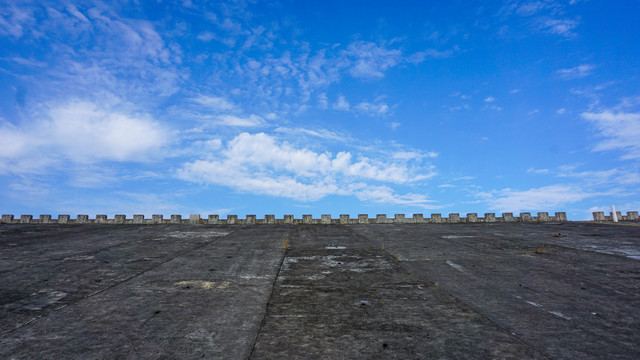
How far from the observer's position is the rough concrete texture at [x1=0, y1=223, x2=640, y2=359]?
2682mm

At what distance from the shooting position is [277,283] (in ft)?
14.7

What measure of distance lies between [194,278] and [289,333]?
2.41m

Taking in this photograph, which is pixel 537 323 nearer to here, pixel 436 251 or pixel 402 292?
pixel 402 292

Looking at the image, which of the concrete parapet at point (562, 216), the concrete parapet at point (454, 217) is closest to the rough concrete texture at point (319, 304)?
the concrete parapet at point (454, 217)

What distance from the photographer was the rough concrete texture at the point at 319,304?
268cm

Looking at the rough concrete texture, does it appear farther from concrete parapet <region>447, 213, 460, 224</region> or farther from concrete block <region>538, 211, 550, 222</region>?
concrete block <region>538, 211, 550, 222</region>

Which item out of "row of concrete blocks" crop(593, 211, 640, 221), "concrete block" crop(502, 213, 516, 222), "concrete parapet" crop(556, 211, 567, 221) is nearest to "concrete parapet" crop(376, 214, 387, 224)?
"concrete block" crop(502, 213, 516, 222)

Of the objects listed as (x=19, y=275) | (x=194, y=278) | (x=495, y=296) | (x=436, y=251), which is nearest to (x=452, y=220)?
(x=436, y=251)

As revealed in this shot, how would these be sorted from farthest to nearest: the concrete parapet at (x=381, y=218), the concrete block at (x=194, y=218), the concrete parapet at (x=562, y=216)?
the concrete parapet at (x=562, y=216), the concrete parapet at (x=381, y=218), the concrete block at (x=194, y=218)

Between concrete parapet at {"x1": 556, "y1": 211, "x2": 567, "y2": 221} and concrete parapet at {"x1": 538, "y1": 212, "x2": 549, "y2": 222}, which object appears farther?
concrete parapet at {"x1": 556, "y1": 211, "x2": 567, "y2": 221}

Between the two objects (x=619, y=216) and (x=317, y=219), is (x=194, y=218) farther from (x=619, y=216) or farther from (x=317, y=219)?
(x=619, y=216)

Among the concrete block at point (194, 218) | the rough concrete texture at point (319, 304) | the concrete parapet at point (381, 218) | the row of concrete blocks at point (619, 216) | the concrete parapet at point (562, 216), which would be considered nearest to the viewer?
the rough concrete texture at point (319, 304)

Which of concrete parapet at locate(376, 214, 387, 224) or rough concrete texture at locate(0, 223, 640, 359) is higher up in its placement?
concrete parapet at locate(376, 214, 387, 224)

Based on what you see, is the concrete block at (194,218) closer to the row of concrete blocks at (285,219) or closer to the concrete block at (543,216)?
the row of concrete blocks at (285,219)
